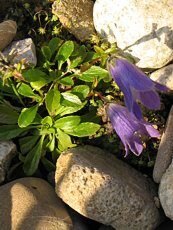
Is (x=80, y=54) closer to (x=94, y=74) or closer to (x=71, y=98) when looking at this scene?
(x=94, y=74)

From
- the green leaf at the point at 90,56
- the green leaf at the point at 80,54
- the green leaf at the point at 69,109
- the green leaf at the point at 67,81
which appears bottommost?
the green leaf at the point at 69,109

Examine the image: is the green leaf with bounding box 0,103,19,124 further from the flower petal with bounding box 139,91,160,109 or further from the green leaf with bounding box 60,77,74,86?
the flower petal with bounding box 139,91,160,109

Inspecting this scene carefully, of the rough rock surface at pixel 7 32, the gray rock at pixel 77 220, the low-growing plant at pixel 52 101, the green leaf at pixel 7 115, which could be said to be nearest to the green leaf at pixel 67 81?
the low-growing plant at pixel 52 101

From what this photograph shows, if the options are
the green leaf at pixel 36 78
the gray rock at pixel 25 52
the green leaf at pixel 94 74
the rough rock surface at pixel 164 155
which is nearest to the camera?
the rough rock surface at pixel 164 155

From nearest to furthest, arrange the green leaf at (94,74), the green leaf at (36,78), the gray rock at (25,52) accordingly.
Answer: the green leaf at (36,78) < the green leaf at (94,74) < the gray rock at (25,52)

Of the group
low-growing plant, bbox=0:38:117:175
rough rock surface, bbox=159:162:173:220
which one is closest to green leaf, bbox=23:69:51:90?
low-growing plant, bbox=0:38:117:175

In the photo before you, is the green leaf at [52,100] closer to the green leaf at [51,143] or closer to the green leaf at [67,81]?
the green leaf at [67,81]

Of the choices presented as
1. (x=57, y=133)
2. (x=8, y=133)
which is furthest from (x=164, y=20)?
(x=8, y=133)
